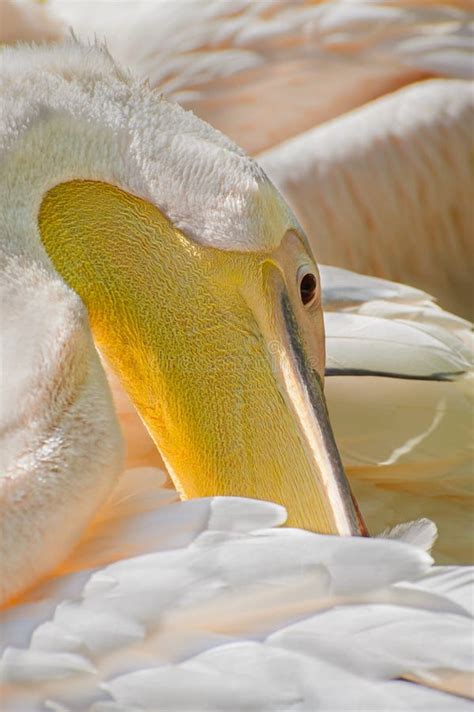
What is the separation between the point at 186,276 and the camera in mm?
1349

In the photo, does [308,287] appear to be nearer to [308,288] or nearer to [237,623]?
[308,288]

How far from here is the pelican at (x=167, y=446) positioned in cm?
103

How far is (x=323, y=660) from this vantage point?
1041mm

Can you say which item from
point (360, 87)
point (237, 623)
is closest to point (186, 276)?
point (237, 623)

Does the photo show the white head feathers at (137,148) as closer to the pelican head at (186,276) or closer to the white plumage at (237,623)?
the pelican head at (186,276)

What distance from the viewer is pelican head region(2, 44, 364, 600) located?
4.28 feet

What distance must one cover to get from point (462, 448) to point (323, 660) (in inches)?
25.3

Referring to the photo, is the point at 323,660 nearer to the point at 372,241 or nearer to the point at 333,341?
the point at 333,341

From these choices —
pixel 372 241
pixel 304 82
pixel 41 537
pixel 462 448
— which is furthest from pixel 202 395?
pixel 304 82

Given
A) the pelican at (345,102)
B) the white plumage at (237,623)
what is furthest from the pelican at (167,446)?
the pelican at (345,102)

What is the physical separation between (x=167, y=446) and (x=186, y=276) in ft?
0.60

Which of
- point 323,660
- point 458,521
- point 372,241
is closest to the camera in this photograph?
point 323,660

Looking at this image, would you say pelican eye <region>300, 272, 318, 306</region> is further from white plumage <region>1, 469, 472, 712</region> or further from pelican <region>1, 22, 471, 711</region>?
white plumage <region>1, 469, 472, 712</region>

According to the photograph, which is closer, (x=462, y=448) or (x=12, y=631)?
(x=12, y=631)
